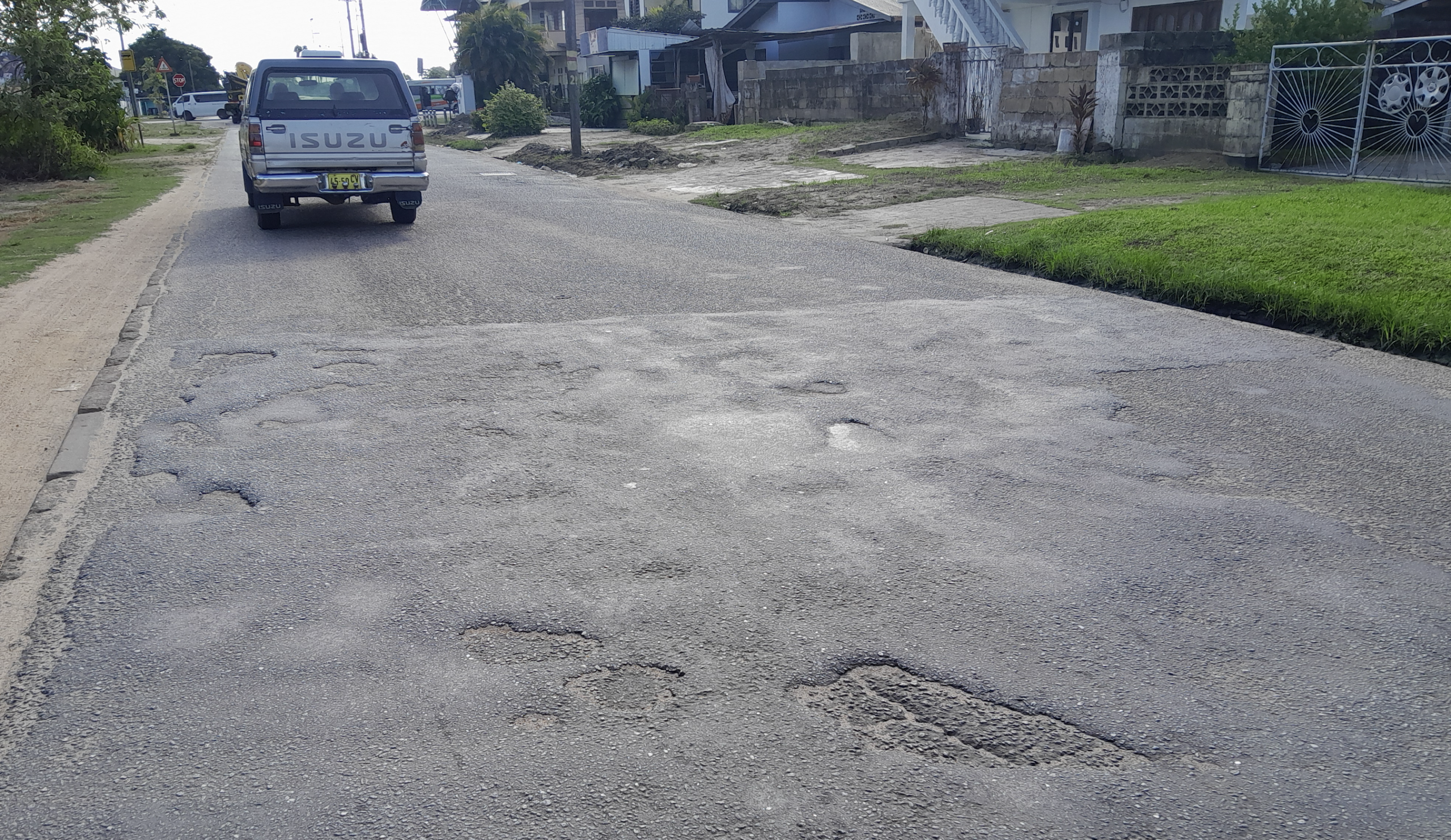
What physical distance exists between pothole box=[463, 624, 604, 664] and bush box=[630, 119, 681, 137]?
105 ft

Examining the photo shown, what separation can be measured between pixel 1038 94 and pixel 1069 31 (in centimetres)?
882

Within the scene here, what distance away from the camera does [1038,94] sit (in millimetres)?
20438

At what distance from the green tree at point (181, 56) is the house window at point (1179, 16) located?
80374 mm

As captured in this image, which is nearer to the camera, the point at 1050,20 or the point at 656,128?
the point at 1050,20

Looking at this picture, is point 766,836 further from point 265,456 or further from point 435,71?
point 435,71

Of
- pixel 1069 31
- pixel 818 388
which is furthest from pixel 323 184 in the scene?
pixel 1069 31

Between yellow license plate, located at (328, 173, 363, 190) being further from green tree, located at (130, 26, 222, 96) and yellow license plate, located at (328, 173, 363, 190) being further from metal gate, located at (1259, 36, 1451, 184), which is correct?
green tree, located at (130, 26, 222, 96)

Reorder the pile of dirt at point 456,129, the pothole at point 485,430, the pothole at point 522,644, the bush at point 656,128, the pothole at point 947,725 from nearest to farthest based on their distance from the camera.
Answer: the pothole at point 947,725
the pothole at point 522,644
the pothole at point 485,430
the bush at point 656,128
the pile of dirt at point 456,129

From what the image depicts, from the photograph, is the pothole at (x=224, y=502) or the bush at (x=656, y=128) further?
the bush at (x=656, y=128)

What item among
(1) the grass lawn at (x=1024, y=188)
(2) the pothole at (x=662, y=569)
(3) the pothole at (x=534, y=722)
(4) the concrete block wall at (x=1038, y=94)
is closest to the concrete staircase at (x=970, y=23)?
(4) the concrete block wall at (x=1038, y=94)

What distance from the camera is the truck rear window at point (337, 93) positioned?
1282cm

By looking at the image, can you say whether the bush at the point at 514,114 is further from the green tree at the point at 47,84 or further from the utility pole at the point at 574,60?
the green tree at the point at 47,84

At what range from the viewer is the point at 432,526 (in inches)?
167

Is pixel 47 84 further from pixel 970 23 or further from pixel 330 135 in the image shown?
pixel 970 23
